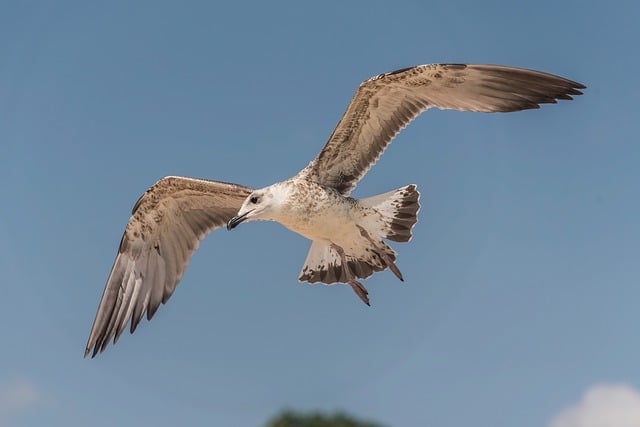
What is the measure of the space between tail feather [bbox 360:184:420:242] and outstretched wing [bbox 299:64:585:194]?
1.25 feet

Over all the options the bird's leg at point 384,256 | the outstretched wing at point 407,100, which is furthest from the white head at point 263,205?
the bird's leg at point 384,256

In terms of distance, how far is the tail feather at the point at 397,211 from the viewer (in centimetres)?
1154

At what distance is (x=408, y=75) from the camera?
11188 millimetres

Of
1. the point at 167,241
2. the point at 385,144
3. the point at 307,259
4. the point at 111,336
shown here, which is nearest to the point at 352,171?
the point at 385,144

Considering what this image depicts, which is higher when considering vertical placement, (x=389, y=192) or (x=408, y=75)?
(x=408, y=75)

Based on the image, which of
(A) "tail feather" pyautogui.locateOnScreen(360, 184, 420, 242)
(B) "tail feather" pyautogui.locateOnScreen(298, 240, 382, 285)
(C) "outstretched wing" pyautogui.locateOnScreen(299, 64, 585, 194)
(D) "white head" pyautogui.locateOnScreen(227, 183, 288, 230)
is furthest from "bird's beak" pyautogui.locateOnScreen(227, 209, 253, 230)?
(A) "tail feather" pyautogui.locateOnScreen(360, 184, 420, 242)

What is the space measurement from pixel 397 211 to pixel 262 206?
1541mm

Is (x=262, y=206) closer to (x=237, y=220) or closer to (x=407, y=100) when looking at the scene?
(x=237, y=220)

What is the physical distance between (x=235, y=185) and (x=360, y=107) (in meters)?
1.98

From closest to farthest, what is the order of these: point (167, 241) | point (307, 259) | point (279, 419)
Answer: point (307, 259) → point (167, 241) → point (279, 419)

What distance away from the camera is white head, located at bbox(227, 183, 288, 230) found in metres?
11.2

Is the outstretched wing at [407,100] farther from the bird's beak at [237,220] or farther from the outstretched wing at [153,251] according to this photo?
the outstretched wing at [153,251]

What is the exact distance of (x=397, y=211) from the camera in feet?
38.0

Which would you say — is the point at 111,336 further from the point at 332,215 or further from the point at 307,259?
the point at 332,215
